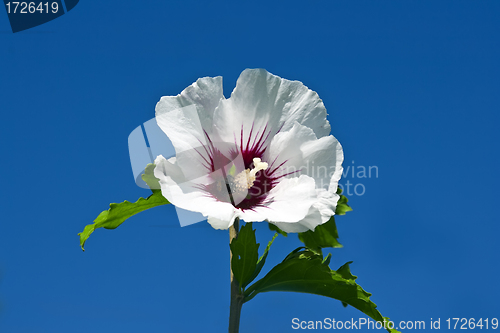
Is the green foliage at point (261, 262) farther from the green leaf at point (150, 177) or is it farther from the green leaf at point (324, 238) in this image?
the green leaf at point (150, 177)

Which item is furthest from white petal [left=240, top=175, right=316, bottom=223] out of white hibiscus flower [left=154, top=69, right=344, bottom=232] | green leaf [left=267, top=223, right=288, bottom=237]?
green leaf [left=267, top=223, right=288, bottom=237]

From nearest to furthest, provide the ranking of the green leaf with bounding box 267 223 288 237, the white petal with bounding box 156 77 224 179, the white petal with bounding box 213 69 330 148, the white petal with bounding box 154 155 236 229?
the white petal with bounding box 154 155 236 229
the white petal with bounding box 156 77 224 179
the white petal with bounding box 213 69 330 148
the green leaf with bounding box 267 223 288 237

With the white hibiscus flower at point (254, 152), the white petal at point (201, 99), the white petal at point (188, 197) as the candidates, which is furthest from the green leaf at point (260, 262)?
the white petal at point (201, 99)

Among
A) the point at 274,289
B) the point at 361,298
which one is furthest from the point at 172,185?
the point at 361,298

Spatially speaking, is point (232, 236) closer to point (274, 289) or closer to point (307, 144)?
point (274, 289)

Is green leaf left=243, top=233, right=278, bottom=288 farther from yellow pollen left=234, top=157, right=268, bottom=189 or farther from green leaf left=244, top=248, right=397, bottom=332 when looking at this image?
yellow pollen left=234, top=157, right=268, bottom=189

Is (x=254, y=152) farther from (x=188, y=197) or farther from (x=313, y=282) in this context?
(x=313, y=282)

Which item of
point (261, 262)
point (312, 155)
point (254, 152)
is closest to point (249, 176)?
point (254, 152)
